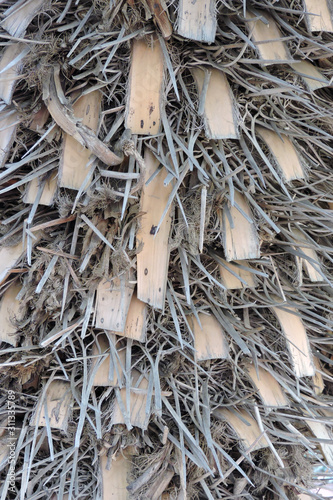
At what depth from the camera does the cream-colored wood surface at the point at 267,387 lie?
581 millimetres

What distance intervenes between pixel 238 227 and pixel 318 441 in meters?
0.32

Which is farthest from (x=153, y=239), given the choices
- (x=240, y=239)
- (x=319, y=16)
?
(x=319, y=16)

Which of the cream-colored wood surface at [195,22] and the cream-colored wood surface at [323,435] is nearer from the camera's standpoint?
the cream-colored wood surface at [195,22]

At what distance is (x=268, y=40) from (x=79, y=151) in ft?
0.89

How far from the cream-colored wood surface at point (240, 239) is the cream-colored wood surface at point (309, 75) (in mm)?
188

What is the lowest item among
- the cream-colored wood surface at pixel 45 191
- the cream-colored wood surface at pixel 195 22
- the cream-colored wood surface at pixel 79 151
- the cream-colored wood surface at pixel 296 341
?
the cream-colored wood surface at pixel 296 341

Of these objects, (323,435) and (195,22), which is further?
(323,435)

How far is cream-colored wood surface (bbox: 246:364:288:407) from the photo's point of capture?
0.58 m

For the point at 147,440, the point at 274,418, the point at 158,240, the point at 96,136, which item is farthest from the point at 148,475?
the point at 96,136

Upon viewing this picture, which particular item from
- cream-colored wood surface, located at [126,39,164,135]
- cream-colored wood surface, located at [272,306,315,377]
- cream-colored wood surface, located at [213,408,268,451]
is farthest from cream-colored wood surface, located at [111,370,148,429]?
cream-colored wood surface, located at [126,39,164,135]

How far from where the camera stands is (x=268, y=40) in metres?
0.51

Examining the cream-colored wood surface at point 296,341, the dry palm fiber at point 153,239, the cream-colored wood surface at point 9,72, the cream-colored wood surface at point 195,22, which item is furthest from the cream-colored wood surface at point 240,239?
the cream-colored wood surface at point 9,72

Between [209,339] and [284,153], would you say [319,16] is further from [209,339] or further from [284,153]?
[209,339]

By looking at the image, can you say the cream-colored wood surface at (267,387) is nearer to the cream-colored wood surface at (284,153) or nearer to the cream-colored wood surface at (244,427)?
the cream-colored wood surface at (244,427)
